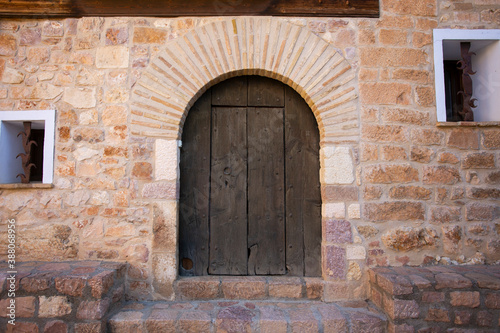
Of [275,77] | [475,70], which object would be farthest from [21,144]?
[475,70]

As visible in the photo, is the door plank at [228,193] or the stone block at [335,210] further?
the door plank at [228,193]

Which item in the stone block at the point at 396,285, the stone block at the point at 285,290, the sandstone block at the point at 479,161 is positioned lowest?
the stone block at the point at 285,290

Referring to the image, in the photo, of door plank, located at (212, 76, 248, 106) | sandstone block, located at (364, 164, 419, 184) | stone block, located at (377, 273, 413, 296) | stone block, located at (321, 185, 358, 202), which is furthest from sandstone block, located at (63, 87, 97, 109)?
stone block, located at (377, 273, 413, 296)

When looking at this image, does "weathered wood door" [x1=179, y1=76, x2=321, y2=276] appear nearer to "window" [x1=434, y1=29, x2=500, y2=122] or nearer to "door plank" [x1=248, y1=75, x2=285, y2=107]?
"door plank" [x1=248, y1=75, x2=285, y2=107]

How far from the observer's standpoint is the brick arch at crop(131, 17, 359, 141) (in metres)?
2.72

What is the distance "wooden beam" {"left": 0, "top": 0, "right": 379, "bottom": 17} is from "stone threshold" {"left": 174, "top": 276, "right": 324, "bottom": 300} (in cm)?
248

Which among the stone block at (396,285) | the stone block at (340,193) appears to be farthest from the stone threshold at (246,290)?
the stone block at (340,193)

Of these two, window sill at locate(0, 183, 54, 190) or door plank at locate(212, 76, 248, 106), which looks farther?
door plank at locate(212, 76, 248, 106)

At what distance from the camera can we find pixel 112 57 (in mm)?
2793

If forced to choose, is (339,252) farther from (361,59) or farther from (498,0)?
(498,0)

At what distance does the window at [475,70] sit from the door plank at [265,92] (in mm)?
1455

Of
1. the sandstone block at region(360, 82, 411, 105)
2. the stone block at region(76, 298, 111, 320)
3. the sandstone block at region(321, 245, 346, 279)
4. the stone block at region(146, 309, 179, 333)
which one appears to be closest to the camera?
the stone block at region(76, 298, 111, 320)

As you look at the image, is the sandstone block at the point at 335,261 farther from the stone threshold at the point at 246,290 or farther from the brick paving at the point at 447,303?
the brick paving at the point at 447,303

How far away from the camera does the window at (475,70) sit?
279 cm
